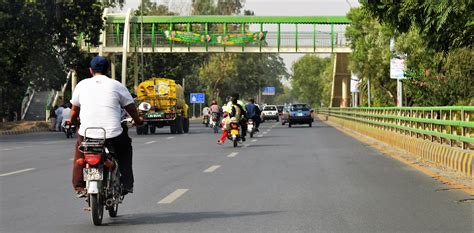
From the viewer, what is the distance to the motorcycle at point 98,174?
9.95 meters

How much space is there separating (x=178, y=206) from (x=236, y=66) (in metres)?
110

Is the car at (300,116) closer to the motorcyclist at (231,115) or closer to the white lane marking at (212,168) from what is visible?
the motorcyclist at (231,115)

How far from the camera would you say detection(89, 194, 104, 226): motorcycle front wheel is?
9.94 meters

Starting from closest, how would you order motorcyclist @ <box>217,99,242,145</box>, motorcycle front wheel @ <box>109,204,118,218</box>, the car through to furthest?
motorcycle front wheel @ <box>109,204,118,218</box>
motorcyclist @ <box>217,99,242,145</box>
the car

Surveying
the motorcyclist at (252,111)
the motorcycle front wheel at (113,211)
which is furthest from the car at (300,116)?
the motorcycle front wheel at (113,211)

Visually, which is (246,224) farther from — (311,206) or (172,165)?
(172,165)

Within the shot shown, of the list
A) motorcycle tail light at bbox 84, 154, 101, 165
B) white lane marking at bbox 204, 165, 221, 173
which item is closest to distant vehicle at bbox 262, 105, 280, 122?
white lane marking at bbox 204, 165, 221, 173

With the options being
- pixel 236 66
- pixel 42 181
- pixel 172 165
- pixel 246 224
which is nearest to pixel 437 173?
pixel 172 165

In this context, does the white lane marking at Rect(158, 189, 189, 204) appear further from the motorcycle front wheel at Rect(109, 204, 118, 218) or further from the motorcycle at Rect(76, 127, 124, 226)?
the motorcycle at Rect(76, 127, 124, 226)

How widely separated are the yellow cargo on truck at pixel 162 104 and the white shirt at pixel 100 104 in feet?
111

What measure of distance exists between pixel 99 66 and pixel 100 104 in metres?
0.43

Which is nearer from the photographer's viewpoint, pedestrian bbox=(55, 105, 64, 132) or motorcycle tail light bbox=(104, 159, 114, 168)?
motorcycle tail light bbox=(104, 159, 114, 168)

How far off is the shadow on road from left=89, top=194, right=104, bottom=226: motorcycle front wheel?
10.1 inches

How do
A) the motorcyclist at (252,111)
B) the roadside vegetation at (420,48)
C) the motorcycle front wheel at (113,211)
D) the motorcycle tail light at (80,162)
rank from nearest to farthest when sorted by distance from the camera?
1. the motorcycle tail light at (80,162)
2. the motorcycle front wheel at (113,211)
3. the roadside vegetation at (420,48)
4. the motorcyclist at (252,111)
